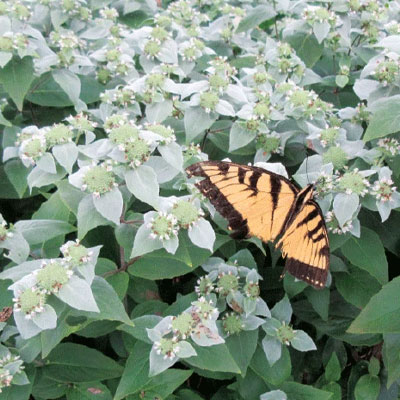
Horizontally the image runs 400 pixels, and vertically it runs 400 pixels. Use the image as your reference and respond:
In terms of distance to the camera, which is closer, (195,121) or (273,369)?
(273,369)

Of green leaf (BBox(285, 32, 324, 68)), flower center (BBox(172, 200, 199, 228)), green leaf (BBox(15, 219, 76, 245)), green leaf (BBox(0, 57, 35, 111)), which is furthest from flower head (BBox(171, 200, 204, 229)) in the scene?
green leaf (BBox(285, 32, 324, 68))

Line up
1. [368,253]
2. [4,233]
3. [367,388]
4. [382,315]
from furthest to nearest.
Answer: [367,388], [368,253], [4,233], [382,315]

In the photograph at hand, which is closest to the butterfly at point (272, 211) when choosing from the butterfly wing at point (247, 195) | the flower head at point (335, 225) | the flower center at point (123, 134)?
the butterfly wing at point (247, 195)

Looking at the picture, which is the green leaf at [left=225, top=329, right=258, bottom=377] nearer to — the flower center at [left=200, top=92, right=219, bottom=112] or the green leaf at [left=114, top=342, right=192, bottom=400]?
the green leaf at [left=114, top=342, right=192, bottom=400]

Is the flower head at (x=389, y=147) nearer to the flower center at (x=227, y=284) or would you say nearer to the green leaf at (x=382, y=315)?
the green leaf at (x=382, y=315)

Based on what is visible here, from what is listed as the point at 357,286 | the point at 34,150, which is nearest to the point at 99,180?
the point at 34,150

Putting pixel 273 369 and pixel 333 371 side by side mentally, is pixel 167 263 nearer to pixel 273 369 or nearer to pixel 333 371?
pixel 273 369

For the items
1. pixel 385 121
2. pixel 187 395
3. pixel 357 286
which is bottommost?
pixel 187 395
